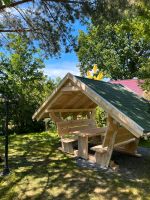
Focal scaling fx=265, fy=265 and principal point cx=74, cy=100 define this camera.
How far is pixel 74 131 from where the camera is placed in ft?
38.1

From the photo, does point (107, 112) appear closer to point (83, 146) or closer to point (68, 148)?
point (83, 146)

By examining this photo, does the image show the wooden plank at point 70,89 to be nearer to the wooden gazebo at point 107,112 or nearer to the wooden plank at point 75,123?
the wooden gazebo at point 107,112

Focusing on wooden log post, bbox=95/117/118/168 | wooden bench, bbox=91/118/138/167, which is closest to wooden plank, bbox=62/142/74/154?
wooden bench, bbox=91/118/138/167

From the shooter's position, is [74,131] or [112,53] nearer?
[74,131]

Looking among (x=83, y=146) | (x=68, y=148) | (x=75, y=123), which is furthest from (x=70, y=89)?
(x=75, y=123)

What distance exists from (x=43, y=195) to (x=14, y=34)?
7.29 m

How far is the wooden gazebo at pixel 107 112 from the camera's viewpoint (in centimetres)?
797

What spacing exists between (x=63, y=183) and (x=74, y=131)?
4360 mm

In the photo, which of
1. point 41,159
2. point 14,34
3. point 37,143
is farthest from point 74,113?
point 14,34

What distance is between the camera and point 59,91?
33.0ft

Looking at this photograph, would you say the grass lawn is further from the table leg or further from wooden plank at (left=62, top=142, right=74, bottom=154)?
wooden plank at (left=62, top=142, right=74, bottom=154)

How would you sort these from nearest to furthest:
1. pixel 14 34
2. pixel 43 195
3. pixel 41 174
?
pixel 43 195 < pixel 41 174 < pixel 14 34

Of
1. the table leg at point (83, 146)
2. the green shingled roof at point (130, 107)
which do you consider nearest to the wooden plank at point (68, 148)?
the table leg at point (83, 146)

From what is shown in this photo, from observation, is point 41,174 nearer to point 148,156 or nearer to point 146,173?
point 146,173
